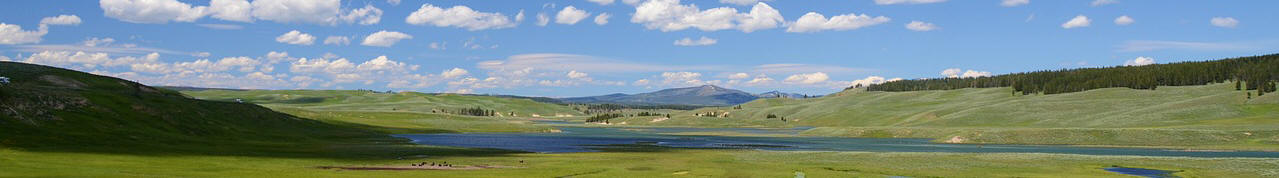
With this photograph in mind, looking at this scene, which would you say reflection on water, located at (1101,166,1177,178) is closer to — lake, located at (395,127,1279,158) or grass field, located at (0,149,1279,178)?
grass field, located at (0,149,1279,178)

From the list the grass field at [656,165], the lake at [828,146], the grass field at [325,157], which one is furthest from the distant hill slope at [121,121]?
the lake at [828,146]

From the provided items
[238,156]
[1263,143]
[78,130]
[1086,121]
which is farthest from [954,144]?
[78,130]

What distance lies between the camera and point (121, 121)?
11094 cm

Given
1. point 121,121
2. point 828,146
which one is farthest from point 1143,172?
point 121,121

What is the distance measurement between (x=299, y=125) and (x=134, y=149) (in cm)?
8163

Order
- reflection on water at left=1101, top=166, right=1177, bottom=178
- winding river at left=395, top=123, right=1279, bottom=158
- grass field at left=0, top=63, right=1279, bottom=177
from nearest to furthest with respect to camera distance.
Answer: grass field at left=0, top=63, right=1279, bottom=177 < reflection on water at left=1101, top=166, right=1177, bottom=178 < winding river at left=395, top=123, right=1279, bottom=158

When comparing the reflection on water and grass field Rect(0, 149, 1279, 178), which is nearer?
grass field Rect(0, 149, 1279, 178)

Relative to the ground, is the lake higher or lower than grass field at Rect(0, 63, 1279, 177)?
lower

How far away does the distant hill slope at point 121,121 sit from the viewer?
86.1 meters

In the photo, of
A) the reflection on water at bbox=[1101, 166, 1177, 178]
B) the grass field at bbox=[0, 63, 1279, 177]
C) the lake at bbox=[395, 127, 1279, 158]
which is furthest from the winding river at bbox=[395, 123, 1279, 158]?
the reflection on water at bbox=[1101, 166, 1177, 178]

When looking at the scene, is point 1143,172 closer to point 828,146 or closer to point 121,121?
point 828,146

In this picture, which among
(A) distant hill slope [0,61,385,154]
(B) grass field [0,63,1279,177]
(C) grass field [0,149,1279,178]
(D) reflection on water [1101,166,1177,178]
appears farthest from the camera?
(A) distant hill slope [0,61,385,154]

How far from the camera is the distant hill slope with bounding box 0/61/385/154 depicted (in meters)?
86.1

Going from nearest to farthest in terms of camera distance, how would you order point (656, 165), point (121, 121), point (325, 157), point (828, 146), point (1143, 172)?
point (1143, 172) < point (656, 165) < point (325, 157) < point (121, 121) < point (828, 146)
